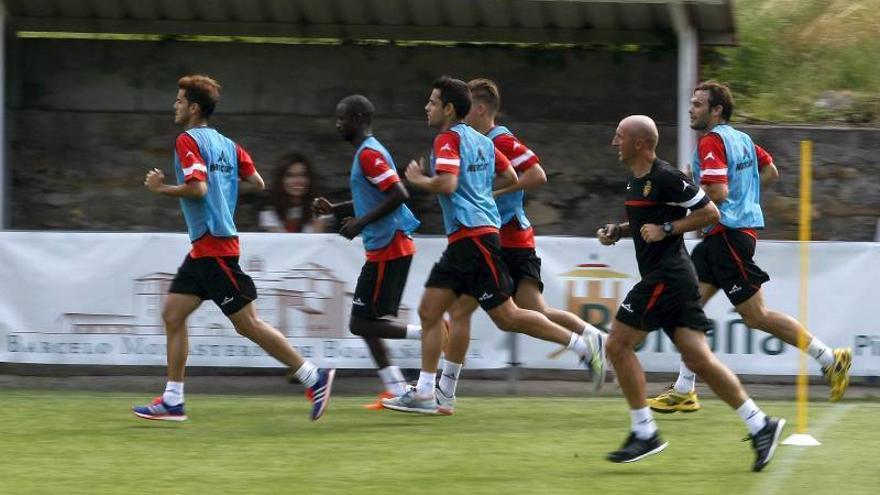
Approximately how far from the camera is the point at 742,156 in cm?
982

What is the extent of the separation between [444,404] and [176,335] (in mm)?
1764

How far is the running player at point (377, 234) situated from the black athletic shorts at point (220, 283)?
0.71 m

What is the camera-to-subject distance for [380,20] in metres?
14.4

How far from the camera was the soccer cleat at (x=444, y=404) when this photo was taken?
32.1ft

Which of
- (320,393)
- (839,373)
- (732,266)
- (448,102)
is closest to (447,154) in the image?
(448,102)

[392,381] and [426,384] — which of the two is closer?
[426,384]

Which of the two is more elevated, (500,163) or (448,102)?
(448,102)

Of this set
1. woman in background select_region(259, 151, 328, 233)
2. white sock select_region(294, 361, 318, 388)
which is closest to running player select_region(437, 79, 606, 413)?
white sock select_region(294, 361, 318, 388)

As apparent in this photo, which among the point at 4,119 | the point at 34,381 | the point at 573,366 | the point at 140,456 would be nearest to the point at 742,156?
the point at 573,366

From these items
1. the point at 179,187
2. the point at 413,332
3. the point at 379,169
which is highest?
the point at 379,169

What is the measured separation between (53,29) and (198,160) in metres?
6.12

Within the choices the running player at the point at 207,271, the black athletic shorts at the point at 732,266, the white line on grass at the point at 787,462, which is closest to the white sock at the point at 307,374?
the running player at the point at 207,271

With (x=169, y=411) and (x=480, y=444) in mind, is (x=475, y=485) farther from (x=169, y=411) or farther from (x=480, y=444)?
(x=169, y=411)

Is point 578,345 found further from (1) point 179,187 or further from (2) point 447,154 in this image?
(1) point 179,187
